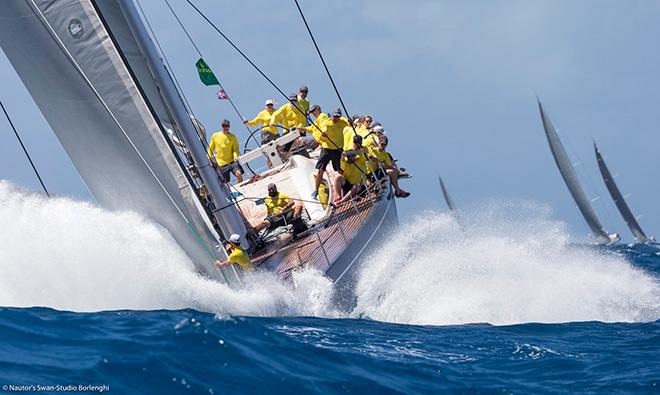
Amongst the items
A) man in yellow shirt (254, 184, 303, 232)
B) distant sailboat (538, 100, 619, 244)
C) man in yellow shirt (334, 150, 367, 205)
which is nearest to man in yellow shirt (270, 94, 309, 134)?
man in yellow shirt (334, 150, 367, 205)

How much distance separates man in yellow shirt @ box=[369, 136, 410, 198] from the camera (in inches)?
639

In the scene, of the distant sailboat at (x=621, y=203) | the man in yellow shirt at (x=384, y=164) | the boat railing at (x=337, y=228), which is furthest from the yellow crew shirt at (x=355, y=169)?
the distant sailboat at (x=621, y=203)

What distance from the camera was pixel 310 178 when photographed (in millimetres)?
16406

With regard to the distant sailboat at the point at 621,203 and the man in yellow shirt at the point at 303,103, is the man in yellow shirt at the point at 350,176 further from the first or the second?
the distant sailboat at the point at 621,203

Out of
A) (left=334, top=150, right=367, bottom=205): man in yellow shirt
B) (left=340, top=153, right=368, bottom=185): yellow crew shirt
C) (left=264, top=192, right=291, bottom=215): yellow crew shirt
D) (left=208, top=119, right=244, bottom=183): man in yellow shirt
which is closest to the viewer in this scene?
(left=264, top=192, right=291, bottom=215): yellow crew shirt

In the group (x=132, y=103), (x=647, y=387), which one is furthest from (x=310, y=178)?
(x=647, y=387)

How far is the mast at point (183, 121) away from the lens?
1201cm

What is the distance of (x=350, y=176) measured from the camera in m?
15.4

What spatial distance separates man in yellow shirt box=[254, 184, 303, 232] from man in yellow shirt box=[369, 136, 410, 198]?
1.98 m

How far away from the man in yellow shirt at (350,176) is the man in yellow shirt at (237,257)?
125 inches

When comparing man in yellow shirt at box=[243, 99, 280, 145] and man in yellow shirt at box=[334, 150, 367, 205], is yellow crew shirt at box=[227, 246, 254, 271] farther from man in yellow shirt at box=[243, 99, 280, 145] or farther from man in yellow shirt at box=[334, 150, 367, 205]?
man in yellow shirt at box=[243, 99, 280, 145]

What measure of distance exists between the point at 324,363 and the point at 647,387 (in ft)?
8.59

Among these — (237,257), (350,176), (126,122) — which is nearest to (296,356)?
(237,257)

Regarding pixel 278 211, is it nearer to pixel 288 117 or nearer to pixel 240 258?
pixel 240 258
